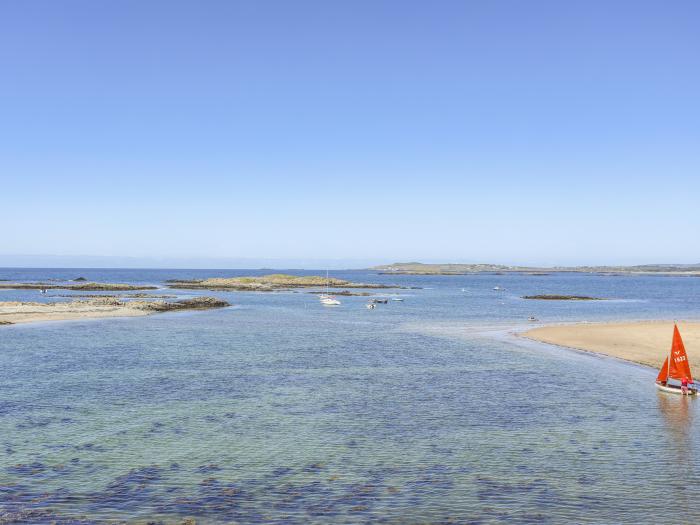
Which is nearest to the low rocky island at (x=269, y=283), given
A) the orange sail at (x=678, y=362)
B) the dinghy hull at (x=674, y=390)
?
the orange sail at (x=678, y=362)

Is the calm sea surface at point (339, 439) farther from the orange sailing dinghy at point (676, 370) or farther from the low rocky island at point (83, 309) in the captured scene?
the low rocky island at point (83, 309)

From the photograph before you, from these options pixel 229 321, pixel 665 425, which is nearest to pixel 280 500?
pixel 665 425

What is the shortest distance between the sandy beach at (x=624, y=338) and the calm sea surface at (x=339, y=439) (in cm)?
347

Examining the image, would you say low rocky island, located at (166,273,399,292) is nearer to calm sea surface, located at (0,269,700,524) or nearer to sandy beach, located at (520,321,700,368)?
sandy beach, located at (520,321,700,368)

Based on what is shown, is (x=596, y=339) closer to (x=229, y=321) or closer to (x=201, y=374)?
(x=201, y=374)

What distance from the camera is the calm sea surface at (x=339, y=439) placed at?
14602 mm

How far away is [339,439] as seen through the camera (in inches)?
803

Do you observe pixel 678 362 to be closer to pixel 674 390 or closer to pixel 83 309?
pixel 674 390

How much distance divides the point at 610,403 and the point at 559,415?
361 cm

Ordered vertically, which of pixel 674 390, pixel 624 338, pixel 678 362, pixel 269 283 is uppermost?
pixel 678 362

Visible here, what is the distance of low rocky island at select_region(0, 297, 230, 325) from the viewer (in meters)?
64.4

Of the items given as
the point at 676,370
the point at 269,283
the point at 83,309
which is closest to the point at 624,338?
the point at 676,370

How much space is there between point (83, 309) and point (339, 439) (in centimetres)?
6440

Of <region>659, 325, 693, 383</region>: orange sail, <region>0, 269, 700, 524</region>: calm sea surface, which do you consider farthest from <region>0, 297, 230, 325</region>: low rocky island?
<region>659, 325, 693, 383</region>: orange sail
